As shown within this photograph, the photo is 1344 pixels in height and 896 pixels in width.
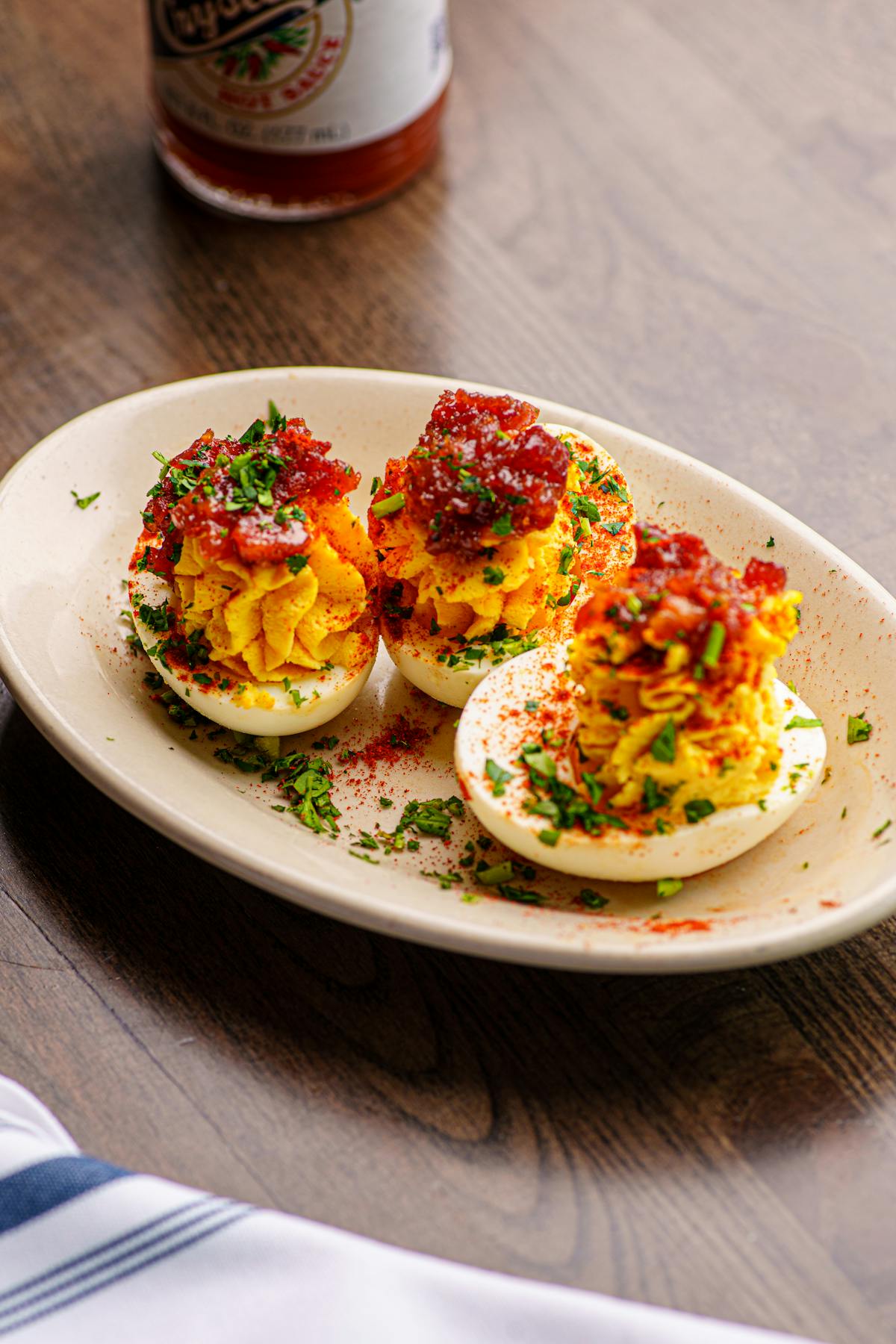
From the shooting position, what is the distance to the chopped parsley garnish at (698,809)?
1.91m

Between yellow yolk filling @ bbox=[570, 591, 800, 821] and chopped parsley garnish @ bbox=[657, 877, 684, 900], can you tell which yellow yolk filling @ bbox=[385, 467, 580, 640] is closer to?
yellow yolk filling @ bbox=[570, 591, 800, 821]

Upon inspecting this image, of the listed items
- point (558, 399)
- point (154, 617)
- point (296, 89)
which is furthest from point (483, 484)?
point (296, 89)

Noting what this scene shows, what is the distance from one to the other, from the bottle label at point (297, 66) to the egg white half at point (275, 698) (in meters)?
1.35

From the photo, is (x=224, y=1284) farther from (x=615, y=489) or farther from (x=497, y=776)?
(x=615, y=489)

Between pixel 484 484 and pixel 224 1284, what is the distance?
1.15m

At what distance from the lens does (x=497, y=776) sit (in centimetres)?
200

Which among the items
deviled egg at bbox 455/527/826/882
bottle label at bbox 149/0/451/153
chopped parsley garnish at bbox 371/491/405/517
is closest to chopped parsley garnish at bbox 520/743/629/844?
deviled egg at bbox 455/527/826/882

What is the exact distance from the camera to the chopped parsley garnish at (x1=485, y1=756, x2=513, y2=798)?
199 cm

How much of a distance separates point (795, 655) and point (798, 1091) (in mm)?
704

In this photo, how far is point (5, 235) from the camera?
11.4 feet

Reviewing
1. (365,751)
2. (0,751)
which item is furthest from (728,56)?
(0,751)

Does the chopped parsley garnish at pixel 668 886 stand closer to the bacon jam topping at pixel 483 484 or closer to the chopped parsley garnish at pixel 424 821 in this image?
the chopped parsley garnish at pixel 424 821

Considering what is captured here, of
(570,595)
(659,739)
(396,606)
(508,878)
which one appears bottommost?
(508,878)

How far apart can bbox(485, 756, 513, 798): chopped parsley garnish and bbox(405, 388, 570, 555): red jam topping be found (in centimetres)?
33
